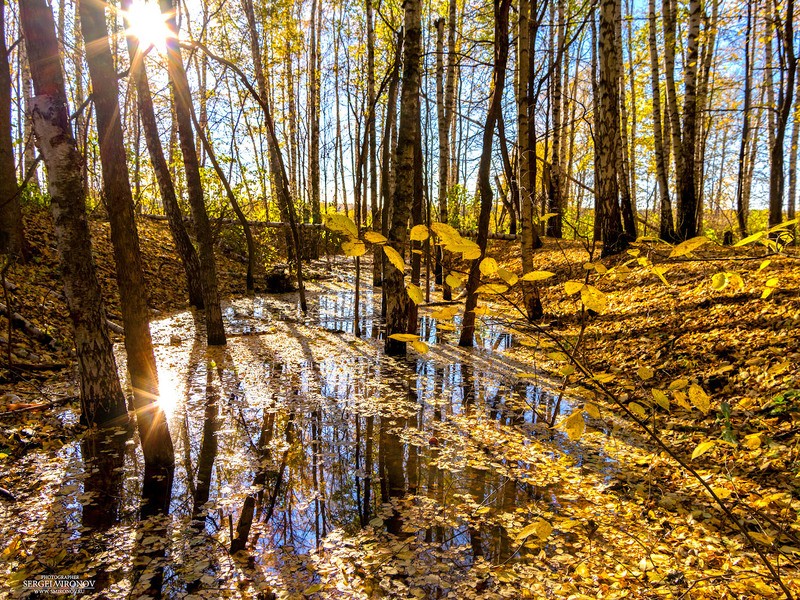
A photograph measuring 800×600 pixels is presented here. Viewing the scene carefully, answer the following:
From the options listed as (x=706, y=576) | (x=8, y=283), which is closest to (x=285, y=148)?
(x=8, y=283)

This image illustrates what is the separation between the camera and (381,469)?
3.19m

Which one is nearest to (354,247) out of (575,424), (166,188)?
(575,424)

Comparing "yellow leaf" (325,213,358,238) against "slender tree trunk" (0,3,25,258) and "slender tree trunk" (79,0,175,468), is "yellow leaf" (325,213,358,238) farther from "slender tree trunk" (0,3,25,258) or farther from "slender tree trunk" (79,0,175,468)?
"slender tree trunk" (0,3,25,258)

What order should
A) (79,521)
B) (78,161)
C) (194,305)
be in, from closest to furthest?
(79,521) < (78,161) < (194,305)

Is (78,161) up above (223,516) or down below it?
Answer: above

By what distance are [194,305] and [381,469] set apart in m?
7.11

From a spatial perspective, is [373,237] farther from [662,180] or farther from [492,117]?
[662,180]

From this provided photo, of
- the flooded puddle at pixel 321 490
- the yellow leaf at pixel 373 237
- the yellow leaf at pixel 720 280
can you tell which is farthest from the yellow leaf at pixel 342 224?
the yellow leaf at pixel 720 280

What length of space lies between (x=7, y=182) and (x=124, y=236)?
6.07m

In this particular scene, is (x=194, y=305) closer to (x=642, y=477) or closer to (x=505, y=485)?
(x=505, y=485)

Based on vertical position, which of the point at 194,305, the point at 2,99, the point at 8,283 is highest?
the point at 2,99

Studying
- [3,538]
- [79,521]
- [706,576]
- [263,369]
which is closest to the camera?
[706,576]

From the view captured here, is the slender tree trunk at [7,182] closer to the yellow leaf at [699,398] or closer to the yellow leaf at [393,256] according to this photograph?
the yellow leaf at [393,256]

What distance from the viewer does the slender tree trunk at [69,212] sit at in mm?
2945
